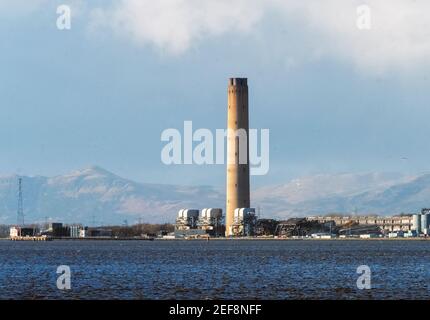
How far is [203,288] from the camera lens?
9775 centimetres

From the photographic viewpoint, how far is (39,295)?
90.3m

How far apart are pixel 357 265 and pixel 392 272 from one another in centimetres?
1869
